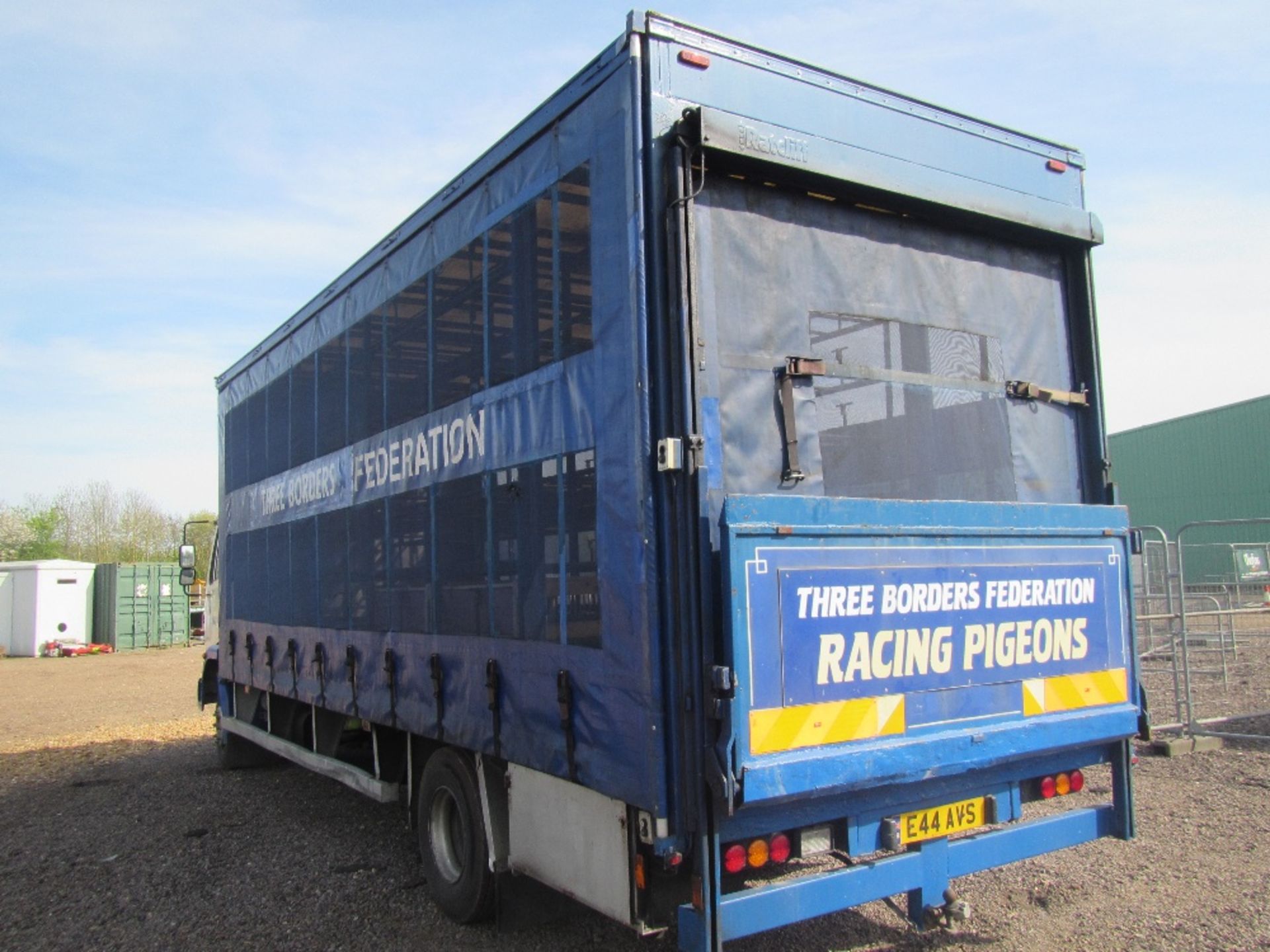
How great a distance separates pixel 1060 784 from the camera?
14.5 ft

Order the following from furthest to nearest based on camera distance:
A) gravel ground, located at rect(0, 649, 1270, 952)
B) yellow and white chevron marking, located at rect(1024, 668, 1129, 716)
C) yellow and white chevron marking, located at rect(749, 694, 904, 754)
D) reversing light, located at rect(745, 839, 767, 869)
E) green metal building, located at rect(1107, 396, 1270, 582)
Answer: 1. green metal building, located at rect(1107, 396, 1270, 582)
2. gravel ground, located at rect(0, 649, 1270, 952)
3. yellow and white chevron marking, located at rect(1024, 668, 1129, 716)
4. reversing light, located at rect(745, 839, 767, 869)
5. yellow and white chevron marking, located at rect(749, 694, 904, 754)

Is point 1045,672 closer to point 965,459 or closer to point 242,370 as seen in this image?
point 965,459

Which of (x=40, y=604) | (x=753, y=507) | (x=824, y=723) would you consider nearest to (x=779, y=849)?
(x=824, y=723)

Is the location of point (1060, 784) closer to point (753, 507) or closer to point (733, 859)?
point (733, 859)

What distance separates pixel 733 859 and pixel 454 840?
2.21 m

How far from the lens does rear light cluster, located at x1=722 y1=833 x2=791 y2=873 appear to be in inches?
138

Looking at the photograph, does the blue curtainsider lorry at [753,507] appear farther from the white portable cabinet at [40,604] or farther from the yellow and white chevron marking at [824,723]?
the white portable cabinet at [40,604]

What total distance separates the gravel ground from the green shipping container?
864 inches

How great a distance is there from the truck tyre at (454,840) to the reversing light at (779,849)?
1.65 meters

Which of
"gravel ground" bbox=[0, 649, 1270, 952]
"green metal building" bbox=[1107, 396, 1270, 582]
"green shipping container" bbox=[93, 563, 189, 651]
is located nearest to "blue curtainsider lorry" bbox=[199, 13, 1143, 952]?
"gravel ground" bbox=[0, 649, 1270, 952]

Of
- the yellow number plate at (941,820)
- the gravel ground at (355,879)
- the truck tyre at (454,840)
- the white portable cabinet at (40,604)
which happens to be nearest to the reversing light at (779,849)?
the yellow number plate at (941,820)

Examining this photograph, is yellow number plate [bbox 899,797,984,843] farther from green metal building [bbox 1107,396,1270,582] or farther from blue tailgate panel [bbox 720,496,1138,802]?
green metal building [bbox 1107,396,1270,582]

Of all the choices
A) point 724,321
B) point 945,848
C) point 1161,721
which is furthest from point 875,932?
point 1161,721

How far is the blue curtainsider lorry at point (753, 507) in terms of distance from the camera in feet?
11.5
